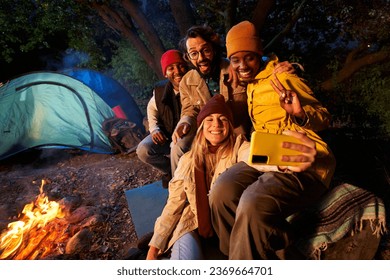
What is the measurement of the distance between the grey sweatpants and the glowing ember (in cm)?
215

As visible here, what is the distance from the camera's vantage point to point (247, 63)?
2477 millimetres

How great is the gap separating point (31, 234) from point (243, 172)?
8.67ft

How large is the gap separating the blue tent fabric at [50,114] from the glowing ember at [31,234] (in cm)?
250

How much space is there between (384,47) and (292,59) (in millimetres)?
1730

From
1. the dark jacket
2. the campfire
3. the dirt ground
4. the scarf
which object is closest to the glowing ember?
the campfire

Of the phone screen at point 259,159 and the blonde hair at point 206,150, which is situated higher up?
the phone screen at point 259,159

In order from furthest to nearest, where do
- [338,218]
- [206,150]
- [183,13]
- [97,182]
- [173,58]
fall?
[183,13]
[97,182]
[173,58]
[206,150]
[338,218]

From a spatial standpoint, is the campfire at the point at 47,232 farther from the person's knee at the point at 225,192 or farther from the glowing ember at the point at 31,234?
the person's knee at the point at 225,192

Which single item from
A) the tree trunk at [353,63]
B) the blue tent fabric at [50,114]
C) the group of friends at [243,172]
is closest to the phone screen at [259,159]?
the group of friends at [243,172]

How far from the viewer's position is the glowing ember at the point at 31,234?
3119mm

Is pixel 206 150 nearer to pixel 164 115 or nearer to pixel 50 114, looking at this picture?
pixel 164 115

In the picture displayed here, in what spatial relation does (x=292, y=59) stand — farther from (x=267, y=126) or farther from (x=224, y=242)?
(x=224, y=242)

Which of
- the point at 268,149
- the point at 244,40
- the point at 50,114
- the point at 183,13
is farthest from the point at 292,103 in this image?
the point at 50,114
